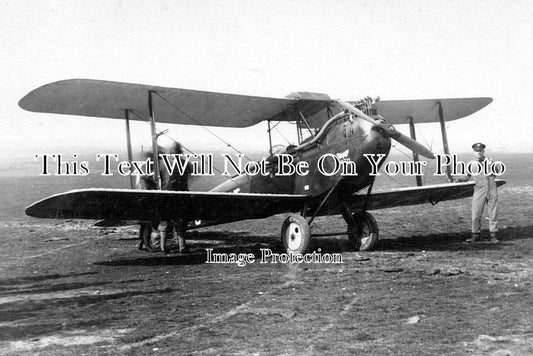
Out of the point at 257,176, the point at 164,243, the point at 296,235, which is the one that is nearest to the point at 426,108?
the point at 257,176

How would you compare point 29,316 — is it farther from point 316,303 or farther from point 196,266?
Answer: point 196,266

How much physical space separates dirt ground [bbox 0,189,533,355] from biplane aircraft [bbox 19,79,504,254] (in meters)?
0.78

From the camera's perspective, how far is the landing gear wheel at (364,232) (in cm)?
890

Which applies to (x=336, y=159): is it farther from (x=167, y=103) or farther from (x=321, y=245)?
(x=167, y=103)

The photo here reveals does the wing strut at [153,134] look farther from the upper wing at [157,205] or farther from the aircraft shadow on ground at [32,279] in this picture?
the aircraft shadow on ground at [32,279]

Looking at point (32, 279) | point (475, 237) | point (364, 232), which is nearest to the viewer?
point (32, 279)

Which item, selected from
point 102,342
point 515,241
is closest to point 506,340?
point 102,342

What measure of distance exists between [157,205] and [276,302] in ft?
10.7

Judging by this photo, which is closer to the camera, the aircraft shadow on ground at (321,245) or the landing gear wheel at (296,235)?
the landing gear wheel at (296,235)

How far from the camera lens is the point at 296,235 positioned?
27.1 ft

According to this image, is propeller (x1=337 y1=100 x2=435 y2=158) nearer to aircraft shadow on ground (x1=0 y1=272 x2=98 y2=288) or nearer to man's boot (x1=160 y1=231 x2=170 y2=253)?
man's boot (x1=160 y1=231 x2=170 y2=253)

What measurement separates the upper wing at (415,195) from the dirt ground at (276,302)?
0.86m

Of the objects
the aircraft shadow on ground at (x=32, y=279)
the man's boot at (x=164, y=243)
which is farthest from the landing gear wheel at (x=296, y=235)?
the aircraft shadow on ground at (x=32, y=279)

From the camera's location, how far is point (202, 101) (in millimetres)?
9297
